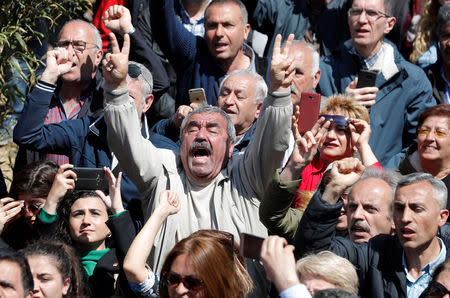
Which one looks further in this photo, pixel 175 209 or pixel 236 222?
pixel 236 222

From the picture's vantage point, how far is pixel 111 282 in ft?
22.1

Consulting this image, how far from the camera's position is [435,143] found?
7.18 meters

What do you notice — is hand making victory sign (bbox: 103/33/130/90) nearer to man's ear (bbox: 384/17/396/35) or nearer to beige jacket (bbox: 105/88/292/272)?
beige jacket (bbox: 105/88/292/272)

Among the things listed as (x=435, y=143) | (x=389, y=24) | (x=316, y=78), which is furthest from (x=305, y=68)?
(x=435, y=143)

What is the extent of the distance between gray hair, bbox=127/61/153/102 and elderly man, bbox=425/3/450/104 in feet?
9.19

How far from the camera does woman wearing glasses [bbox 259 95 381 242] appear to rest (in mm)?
5938

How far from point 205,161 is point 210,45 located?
2.22m

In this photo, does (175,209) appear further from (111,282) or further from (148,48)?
(148,48)

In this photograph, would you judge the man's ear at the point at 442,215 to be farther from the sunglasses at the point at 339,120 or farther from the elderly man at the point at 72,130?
the elderly man at the point at 72,130

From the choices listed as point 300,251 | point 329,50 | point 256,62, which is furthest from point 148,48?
point 300,251

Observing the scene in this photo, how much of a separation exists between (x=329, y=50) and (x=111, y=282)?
12.6 feet

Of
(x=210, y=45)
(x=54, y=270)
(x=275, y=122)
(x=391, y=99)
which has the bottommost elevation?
(x=54, y=270)

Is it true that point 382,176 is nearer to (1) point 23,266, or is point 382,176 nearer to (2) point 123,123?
(2) point 123,123

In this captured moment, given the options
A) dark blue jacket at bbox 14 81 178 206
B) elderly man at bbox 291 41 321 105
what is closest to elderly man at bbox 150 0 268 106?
elderly man at bbox 291 41 321 105
